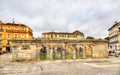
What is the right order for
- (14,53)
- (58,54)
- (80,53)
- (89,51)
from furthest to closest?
(89,51) → (80,53) → (58,54) → (14,53)

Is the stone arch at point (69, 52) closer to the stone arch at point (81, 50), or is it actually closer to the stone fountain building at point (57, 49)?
the stone fountain building at point (57, 49)

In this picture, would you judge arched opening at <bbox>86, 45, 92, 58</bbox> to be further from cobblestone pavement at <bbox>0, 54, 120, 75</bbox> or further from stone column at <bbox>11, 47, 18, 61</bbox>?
stone column at <bbox>11, 47, 18, 61</bbox>

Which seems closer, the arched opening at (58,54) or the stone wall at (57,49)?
the stone wall at (57,49)

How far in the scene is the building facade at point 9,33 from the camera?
69.5 metres

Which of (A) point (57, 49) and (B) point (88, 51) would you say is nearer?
(A) point (57, 49)

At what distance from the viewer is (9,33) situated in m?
71.2

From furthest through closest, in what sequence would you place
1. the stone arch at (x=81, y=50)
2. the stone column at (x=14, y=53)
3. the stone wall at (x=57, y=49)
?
the stone arch at (x=81, y=50) < the stone wall at (x=57, y=49) < the stone column at (x=14, y=53)

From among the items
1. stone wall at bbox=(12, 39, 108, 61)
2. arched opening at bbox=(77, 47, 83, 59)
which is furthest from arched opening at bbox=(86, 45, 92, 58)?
arched opening at bbox=(77, 47, 83, 59)

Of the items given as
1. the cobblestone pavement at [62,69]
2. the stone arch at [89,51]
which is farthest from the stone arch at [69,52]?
the cobblestone pavement at [62,69]

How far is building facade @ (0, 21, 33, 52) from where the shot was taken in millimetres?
69500

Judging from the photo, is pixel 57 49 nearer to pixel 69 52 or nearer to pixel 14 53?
pixel 69 52

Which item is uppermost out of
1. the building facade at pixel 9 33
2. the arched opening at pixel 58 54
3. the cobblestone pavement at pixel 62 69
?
the building facade at pixel 9 33

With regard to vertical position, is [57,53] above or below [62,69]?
above

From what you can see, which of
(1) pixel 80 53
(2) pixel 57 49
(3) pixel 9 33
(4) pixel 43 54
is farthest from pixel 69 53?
(3) pixel 9 33
